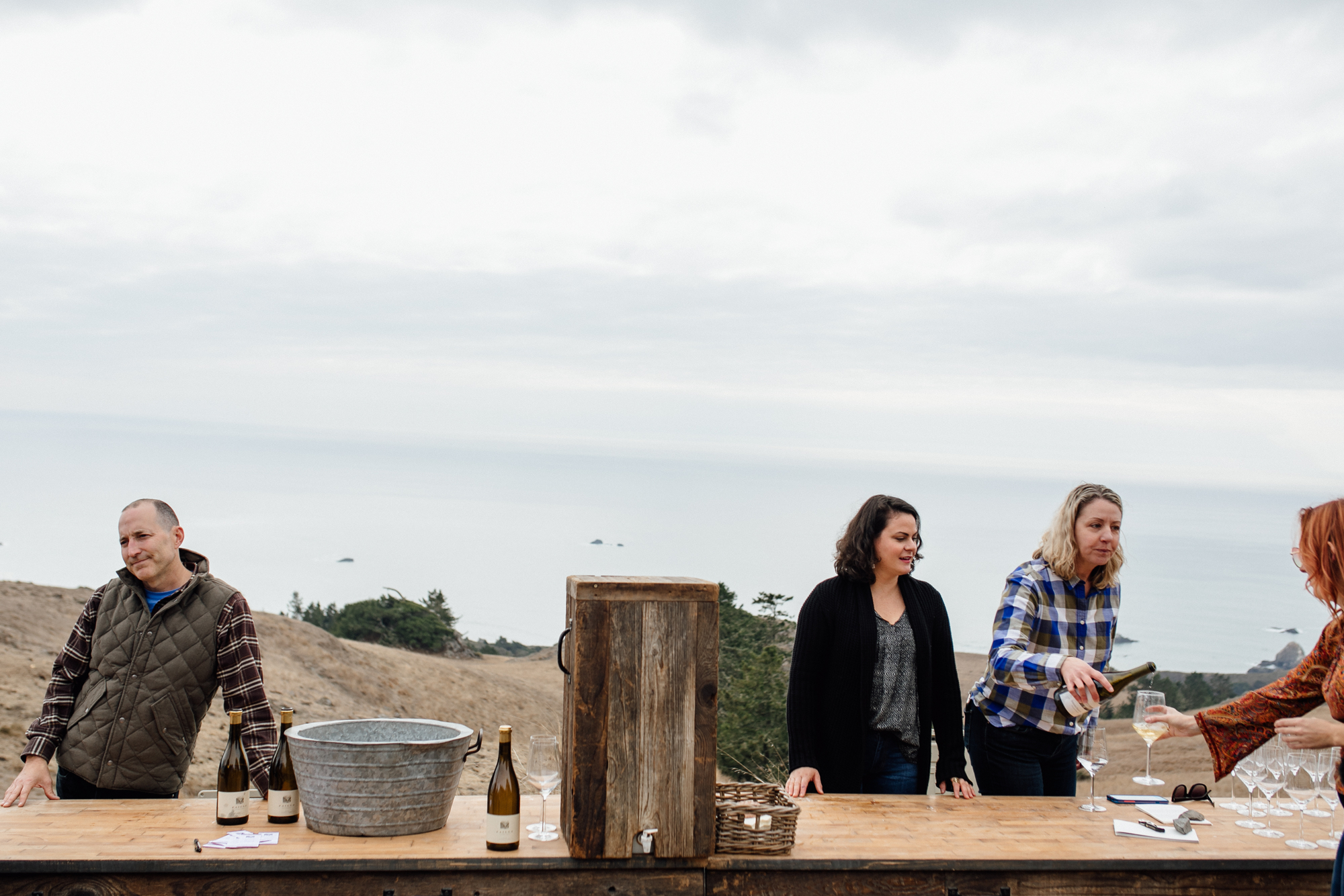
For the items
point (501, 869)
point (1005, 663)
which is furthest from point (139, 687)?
point (1005, 663)

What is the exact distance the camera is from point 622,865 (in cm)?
279

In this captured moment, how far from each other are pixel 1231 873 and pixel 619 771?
179cm

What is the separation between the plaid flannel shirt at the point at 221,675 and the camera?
11.0ft

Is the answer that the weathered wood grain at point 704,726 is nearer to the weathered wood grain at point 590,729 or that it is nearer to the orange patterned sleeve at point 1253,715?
the weathered wood grain at point 590,729

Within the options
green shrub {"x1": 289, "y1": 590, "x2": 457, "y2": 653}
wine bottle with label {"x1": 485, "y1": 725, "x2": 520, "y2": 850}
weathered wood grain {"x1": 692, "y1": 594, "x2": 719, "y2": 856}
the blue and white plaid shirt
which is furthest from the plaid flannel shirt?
green shrub {"x1": 289, "y1": 590, "x2": 457, "y2": 653}

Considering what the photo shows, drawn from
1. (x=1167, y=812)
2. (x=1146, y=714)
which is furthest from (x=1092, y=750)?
(x=1167, y=812)

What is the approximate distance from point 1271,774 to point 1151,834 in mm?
408

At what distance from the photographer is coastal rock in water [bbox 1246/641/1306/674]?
1059 inches

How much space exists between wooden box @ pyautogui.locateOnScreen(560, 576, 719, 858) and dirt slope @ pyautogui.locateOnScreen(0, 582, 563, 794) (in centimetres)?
802

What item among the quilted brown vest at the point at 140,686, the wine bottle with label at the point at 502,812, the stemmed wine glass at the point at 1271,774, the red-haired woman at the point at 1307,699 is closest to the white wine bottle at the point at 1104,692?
the red-haired woman at the point at 1307,699

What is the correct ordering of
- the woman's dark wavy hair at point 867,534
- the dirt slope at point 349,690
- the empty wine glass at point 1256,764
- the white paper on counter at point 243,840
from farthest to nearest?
the dirt slope at point 349,690 < the woman's dark wavy hair at point 867,534 < the empty wine glass at point 1256,764 < the white paper on counter at point 243,840

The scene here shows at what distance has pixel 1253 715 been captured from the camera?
306 cm

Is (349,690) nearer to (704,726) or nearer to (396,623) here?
(396,623)

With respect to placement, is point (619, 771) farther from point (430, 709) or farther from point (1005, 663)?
point (430, 709)
